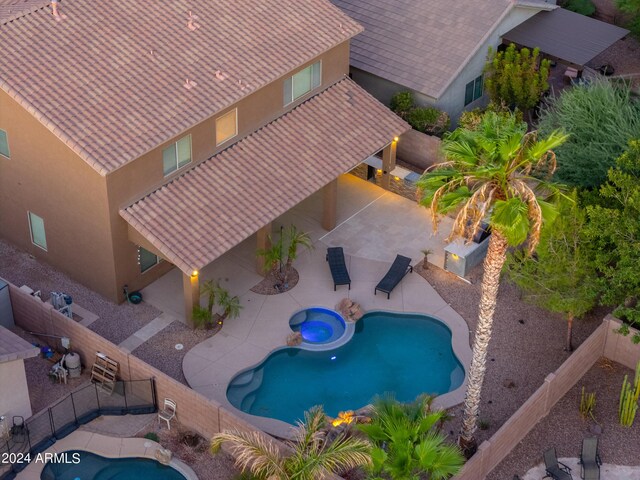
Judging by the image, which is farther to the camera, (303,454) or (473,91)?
(473,91)

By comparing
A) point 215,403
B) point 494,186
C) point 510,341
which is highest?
point 494,186

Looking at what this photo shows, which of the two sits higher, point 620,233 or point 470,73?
point 620,233

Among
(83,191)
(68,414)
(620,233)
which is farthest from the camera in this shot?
(83,191)

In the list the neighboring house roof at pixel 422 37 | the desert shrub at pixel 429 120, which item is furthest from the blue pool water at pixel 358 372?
the neighboring house roof at pixel 422 37

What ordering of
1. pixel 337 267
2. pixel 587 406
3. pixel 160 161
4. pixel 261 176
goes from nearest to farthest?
pixel 587 406 → pixel 160 161 → pixel 261 176 → pixel 337 267

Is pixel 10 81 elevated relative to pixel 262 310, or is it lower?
elevated

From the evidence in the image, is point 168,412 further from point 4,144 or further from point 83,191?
point 4,144

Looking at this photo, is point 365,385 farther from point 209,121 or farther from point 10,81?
point 10,81

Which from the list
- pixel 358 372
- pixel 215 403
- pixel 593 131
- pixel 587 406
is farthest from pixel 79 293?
pixel 593 131

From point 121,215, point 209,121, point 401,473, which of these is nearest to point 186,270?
point 121,215
